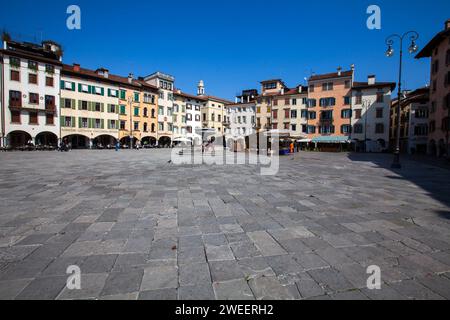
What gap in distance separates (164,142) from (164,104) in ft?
28.5

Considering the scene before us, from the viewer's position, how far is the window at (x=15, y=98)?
3089cm

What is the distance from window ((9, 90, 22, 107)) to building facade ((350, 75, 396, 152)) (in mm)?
54339

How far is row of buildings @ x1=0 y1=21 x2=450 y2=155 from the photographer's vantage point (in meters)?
30.6

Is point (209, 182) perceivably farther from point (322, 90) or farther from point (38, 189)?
point (322, 90)

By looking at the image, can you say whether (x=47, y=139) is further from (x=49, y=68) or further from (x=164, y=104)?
(x=164, y=104)

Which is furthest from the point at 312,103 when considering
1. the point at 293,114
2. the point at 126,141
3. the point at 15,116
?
the point at 15,116

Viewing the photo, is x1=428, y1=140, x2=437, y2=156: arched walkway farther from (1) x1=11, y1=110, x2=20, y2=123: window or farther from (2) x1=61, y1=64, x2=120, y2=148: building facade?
(1) x1=11, y1=110, x2=20, y2=123: window

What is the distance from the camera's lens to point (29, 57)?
32.0 m

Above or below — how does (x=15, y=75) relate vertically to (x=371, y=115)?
above

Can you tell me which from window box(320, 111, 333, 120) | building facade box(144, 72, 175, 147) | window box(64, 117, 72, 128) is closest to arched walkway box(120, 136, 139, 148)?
building facade box(144, 72, 175, 147)

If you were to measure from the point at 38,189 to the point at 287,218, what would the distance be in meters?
7.75

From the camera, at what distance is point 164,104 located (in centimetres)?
5112

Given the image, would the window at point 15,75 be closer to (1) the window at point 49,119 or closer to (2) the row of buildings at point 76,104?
(2) the row of buildings at point 76,104

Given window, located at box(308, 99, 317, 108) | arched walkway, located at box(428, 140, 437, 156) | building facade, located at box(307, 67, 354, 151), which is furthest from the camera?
window, located at box(308, 99, 317, 108)
